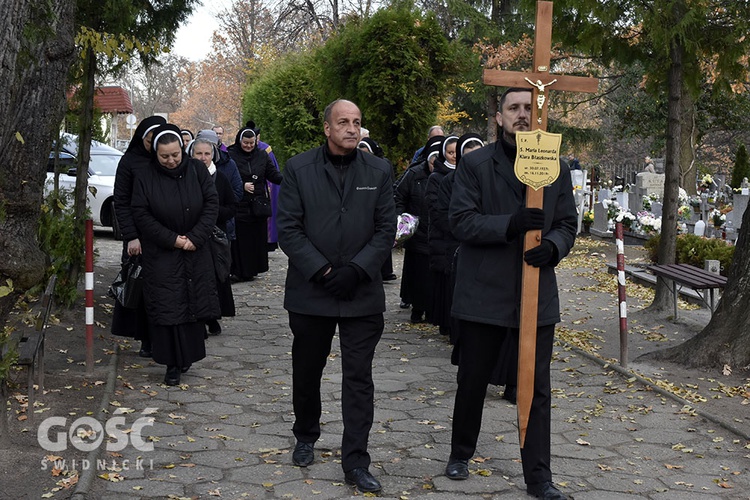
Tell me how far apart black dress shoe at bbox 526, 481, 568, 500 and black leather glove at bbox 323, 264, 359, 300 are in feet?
4.33

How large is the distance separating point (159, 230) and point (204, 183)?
55 centimetres

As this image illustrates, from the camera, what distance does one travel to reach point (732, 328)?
791 centimetres

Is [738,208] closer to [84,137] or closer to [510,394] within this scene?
[84,137]

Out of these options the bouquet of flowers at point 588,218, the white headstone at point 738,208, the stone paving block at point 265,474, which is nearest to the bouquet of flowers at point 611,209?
A: the bouquet of flowers at point 588,218

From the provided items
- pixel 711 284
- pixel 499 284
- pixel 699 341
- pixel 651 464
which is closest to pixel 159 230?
pixel 499 284

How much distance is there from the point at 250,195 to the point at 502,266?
8102 mm

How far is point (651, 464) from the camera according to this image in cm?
575

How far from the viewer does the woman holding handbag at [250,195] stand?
12.8 meters

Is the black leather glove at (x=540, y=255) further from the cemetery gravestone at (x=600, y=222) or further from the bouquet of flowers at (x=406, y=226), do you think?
the cemetery gravestone at (x=600, y=222)

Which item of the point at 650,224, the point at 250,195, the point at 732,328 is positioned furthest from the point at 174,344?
the point at 650,224

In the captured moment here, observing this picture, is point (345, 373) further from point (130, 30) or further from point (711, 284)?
point (130, 30)

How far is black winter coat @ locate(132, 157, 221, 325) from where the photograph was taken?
740 centimetres

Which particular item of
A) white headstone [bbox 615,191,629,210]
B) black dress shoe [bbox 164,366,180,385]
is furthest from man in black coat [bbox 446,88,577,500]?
white headstone [bbox 615,191,629,210]

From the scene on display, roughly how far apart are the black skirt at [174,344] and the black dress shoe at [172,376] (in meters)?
0.05
